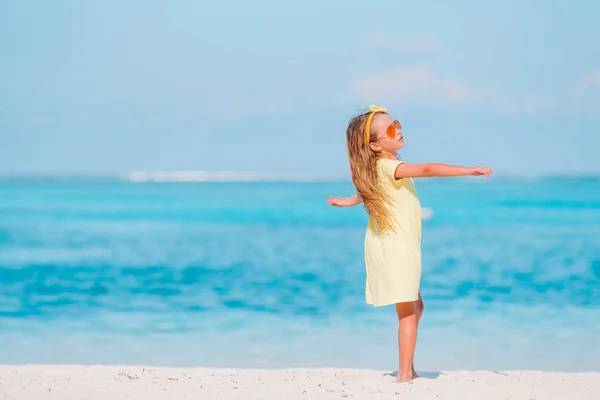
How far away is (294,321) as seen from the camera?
9281 mm

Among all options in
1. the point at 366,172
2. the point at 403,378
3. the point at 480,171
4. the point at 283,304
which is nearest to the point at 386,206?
the point at 366,172

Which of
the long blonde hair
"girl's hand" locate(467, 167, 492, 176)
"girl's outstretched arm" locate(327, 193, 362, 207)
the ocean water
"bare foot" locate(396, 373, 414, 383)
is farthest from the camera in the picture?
the ocean water

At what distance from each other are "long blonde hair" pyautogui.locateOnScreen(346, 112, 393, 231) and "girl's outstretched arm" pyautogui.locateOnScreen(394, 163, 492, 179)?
5.9 inches

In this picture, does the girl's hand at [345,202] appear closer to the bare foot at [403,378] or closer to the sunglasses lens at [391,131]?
the sunglasses lens at [391,131]

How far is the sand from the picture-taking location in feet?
16.7

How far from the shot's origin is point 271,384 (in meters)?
5.46

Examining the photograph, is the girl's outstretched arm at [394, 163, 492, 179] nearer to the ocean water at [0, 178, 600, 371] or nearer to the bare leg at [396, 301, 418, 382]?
the bare leg at [396, 301, 418, 382]

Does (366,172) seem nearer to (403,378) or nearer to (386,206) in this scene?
(386,206)

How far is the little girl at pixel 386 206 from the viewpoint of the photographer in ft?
16.6

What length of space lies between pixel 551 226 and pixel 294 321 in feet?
64.6

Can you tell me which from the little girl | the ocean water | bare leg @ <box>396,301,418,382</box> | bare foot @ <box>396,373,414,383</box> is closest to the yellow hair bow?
the little girl

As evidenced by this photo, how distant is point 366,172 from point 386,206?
0.71 feet

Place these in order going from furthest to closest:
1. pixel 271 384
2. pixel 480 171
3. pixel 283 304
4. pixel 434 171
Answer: pixel 283 304, pixel 271 384, pixel 434 171, pixel 480 171

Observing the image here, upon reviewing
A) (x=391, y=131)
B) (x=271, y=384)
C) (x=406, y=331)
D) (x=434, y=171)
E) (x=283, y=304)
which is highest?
(x=391, y=131)
